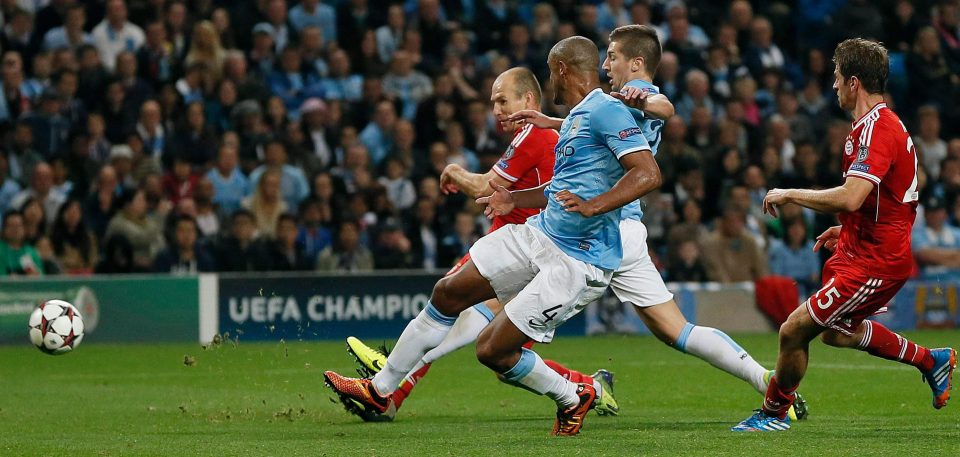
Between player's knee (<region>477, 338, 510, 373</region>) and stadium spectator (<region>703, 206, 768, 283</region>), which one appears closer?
player's knee (<region>477, 338, 510, 373</region>)

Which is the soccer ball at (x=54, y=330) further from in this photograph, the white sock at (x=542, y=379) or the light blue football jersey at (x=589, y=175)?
the light blue football jersey at (x=589, y=175)

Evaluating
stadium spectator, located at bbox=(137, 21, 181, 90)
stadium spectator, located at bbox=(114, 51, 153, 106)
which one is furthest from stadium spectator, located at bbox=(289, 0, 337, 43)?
stadium spectator, located at bbox=(114, 51, 153, 106)

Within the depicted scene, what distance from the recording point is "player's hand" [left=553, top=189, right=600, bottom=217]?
746 centimetres

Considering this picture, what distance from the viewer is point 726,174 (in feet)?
61.1

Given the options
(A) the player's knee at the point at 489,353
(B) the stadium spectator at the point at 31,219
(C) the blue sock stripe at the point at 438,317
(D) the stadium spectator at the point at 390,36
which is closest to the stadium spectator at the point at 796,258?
(D) the stadium spectator at the point at 390,36

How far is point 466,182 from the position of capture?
8.63m

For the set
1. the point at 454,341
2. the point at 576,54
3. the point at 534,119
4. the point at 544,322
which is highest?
the point at 576,54

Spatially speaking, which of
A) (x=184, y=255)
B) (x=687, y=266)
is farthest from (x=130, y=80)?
(x=687, y=266)

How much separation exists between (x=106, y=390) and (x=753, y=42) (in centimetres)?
1220

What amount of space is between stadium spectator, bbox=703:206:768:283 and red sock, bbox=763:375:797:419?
9568 mm

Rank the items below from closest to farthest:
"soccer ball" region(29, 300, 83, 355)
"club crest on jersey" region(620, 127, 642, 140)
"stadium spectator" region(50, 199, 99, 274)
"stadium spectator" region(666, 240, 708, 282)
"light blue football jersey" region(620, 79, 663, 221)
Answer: "club crest on jersey" region(620, 127, 642, 140)
"light blue football jersey" region(620, 79, 663, 221)
"soccer ball" region(29, 300, 83, 355)
"stadium spectator" region(50, 199, 99, 274)
"stadium spectator" region(666, 240, 708, 282)

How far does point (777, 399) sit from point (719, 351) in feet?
2.21

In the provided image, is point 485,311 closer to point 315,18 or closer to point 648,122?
point 648,122

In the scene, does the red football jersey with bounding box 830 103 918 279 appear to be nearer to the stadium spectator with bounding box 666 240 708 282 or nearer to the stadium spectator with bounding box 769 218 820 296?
the stadium spectator with bounding box 666 240 708 282
